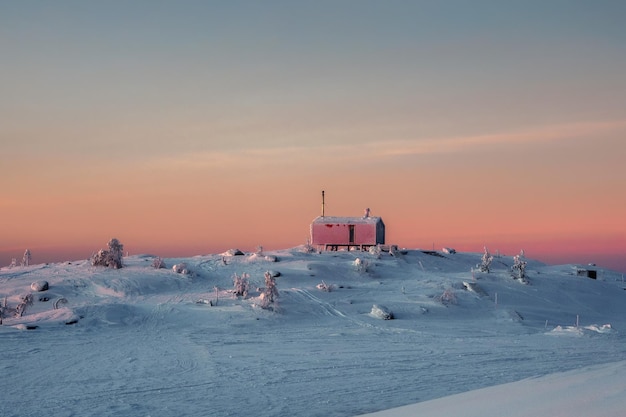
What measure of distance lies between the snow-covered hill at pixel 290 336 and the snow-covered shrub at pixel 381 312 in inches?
10.2

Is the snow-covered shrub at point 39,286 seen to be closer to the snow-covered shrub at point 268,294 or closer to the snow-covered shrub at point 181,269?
the snow-covered shrub at point 181,269

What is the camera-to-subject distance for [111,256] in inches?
1841

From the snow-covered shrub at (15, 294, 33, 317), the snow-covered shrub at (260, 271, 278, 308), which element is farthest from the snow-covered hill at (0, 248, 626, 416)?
the snow-covered shrub at (260, 271, 278, 308)

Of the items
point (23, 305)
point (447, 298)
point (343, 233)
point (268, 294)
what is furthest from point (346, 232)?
point (23, 305)

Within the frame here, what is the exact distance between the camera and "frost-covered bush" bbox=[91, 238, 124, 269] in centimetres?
4666

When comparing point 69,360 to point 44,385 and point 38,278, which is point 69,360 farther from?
point 38,278

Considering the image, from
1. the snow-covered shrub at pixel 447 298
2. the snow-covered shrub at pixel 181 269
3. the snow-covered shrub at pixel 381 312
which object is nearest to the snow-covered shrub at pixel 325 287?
the snow-covered shrub at pixel 381 312

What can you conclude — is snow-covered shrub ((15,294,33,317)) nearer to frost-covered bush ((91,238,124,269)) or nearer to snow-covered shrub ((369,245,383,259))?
frost-covered bush ((91,238,124,269))

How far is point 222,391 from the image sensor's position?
677 inches

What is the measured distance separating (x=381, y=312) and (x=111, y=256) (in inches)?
872

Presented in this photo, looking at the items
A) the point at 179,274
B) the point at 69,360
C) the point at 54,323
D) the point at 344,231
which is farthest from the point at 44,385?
the point at 344,231

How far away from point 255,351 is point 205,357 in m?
2.18

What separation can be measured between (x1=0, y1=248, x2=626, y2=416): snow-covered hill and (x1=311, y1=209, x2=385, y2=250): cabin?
5497mm

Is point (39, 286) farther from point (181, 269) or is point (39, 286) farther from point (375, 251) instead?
point (375, 251)
